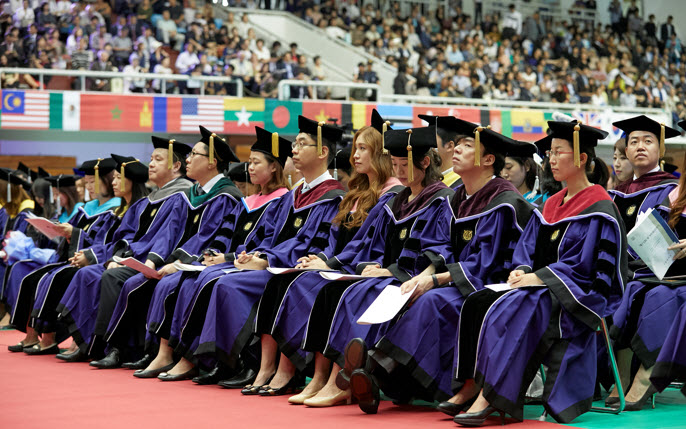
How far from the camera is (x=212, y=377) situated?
21.7 feet

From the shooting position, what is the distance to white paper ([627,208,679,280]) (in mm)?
5504

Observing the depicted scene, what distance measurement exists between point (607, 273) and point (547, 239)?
458mm

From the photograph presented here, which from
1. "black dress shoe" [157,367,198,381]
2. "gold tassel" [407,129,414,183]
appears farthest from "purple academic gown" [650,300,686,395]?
"black dress shoe" [157,367,198,381]

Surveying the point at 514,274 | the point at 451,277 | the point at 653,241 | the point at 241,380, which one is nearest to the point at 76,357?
the point at 241,380

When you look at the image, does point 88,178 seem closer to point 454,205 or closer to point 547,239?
point 454,205

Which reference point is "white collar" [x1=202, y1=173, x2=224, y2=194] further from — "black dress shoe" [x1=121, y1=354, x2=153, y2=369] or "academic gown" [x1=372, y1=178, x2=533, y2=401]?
"academic gown" [x1=372, y1=178, x2=533, y2=401]

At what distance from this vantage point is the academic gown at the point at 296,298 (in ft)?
20.2

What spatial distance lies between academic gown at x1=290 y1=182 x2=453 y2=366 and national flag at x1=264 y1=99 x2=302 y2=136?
1075cm

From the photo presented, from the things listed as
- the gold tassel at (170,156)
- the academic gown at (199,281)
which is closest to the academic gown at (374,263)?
the academic gown at (199,281)

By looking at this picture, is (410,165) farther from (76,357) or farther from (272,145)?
(76,357)

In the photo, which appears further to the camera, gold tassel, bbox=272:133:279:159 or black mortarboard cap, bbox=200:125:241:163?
black mortarboard cap, bbox=200:125:241:163

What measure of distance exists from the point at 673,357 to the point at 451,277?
1.35 meters

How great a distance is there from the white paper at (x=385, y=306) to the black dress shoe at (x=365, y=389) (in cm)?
30

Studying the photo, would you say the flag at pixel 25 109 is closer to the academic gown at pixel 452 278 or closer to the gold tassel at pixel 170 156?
the gold tassel at pixel 170 156
